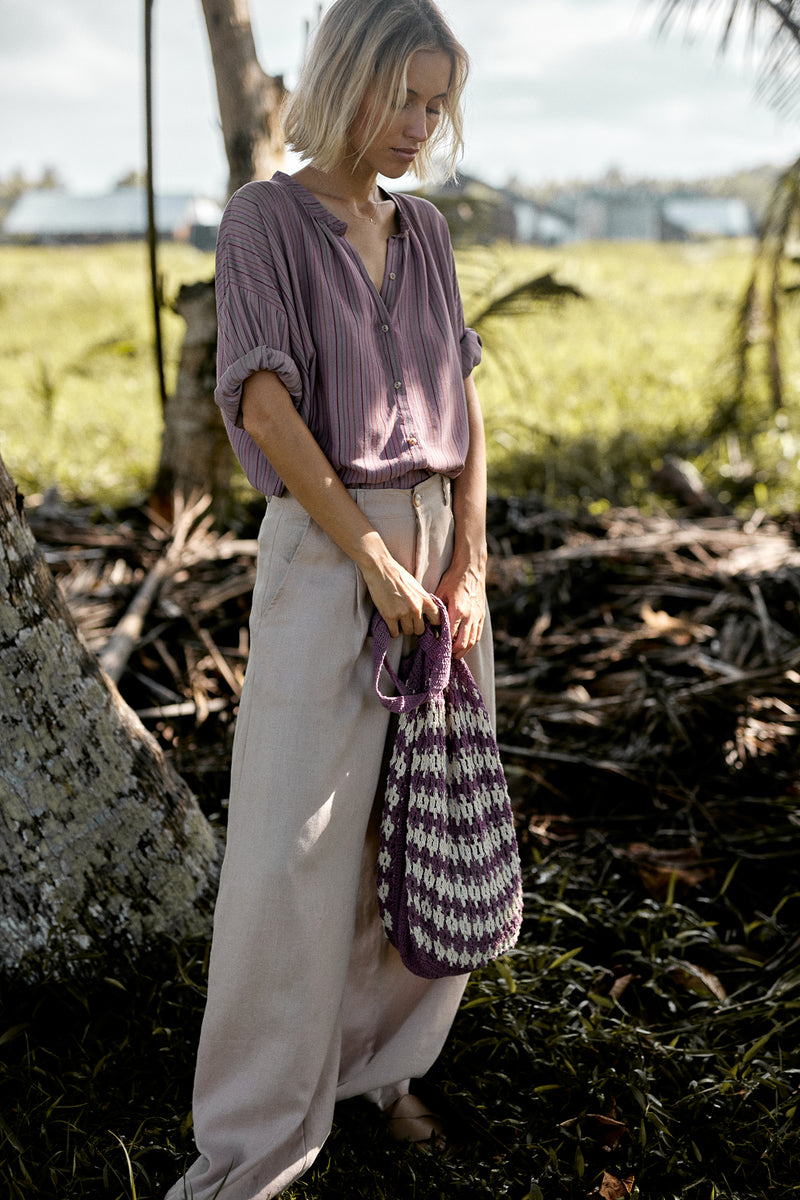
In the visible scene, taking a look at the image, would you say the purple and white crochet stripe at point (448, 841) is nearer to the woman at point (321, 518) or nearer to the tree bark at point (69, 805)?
the woman at point (321, 518)

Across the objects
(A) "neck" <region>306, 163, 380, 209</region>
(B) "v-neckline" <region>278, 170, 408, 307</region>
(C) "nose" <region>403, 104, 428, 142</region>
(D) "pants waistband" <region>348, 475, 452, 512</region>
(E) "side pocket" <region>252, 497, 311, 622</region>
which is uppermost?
(C) "nose" <region>403, 104, 428, 142</region>

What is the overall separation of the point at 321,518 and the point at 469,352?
51 centimetres

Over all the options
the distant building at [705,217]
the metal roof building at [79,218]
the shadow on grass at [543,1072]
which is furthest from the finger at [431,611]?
the distant building at [705,217]

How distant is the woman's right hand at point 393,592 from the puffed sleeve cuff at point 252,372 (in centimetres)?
28

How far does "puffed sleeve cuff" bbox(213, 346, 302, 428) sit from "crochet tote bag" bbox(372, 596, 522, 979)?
0.42 meters

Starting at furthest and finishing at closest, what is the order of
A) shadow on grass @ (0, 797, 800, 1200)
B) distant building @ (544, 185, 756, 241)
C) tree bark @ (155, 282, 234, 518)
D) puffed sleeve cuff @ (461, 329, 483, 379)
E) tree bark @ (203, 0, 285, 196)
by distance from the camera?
distant building @ (544, 185, 756, 241) < tree bark @ (155, 282, 234, 518) < tree bark @ (203, 0, 285, 196) < puffed sleeve cuff @ (461, 329, 483, 379) < shadow on grass @ (0, 797, 800, 1200)

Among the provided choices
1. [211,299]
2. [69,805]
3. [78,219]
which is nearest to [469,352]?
[69,805]

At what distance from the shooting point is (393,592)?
166 centimetres

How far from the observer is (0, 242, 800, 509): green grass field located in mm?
5801

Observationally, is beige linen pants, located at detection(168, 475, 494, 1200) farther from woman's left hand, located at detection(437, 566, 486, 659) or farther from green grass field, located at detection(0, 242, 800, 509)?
green grass field, located at detection(0, 242, 800, 509)

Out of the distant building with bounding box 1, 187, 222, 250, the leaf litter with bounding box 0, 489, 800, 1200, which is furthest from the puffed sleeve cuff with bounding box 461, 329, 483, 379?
the distant building with bounding box 1, 187, 222, 250

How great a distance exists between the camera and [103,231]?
20922 mm

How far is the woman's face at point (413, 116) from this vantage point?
156cm

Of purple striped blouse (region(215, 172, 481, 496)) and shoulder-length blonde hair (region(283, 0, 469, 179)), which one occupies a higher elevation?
shoulder-length blonde hair (region(283, 0, 469, 179))
